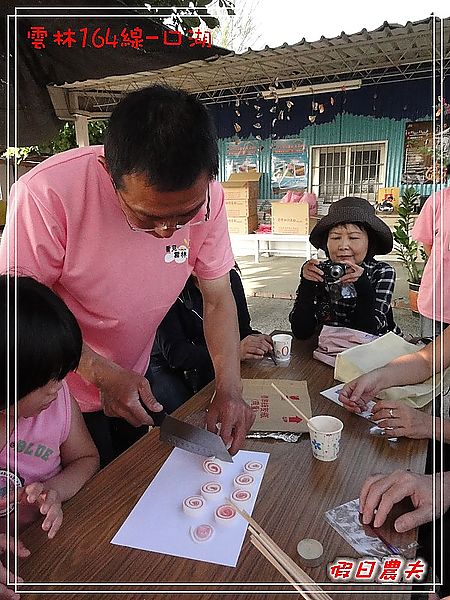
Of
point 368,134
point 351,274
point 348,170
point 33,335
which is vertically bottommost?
point 33,335

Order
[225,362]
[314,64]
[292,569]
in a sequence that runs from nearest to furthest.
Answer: [292,569], [225,362], [314,64]

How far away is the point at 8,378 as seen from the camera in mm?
890

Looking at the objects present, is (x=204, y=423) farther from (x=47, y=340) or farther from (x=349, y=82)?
(x=349, y=82)

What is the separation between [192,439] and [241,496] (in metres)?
0.18

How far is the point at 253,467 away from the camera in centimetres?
104

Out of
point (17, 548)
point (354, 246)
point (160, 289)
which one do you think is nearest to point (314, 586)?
point (17, 548)

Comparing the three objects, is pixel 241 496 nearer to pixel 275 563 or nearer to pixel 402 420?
pixel 275 563

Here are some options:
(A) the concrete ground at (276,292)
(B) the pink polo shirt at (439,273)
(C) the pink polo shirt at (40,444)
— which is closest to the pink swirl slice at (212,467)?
(C) the pink polo shirt at (40,444)

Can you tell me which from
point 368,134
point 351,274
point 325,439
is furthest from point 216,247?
point 368,134

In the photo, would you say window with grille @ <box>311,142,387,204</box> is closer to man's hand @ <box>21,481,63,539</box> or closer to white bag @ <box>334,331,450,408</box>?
white bag @ <box>334,331,450,408</box>

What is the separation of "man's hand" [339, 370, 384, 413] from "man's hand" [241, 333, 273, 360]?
417mm

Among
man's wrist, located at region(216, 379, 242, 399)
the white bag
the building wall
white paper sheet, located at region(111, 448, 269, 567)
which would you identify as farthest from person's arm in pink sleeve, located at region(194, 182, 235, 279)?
the building wall

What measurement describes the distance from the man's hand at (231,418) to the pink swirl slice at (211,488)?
14 cm

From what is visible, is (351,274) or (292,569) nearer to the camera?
(292,569)
